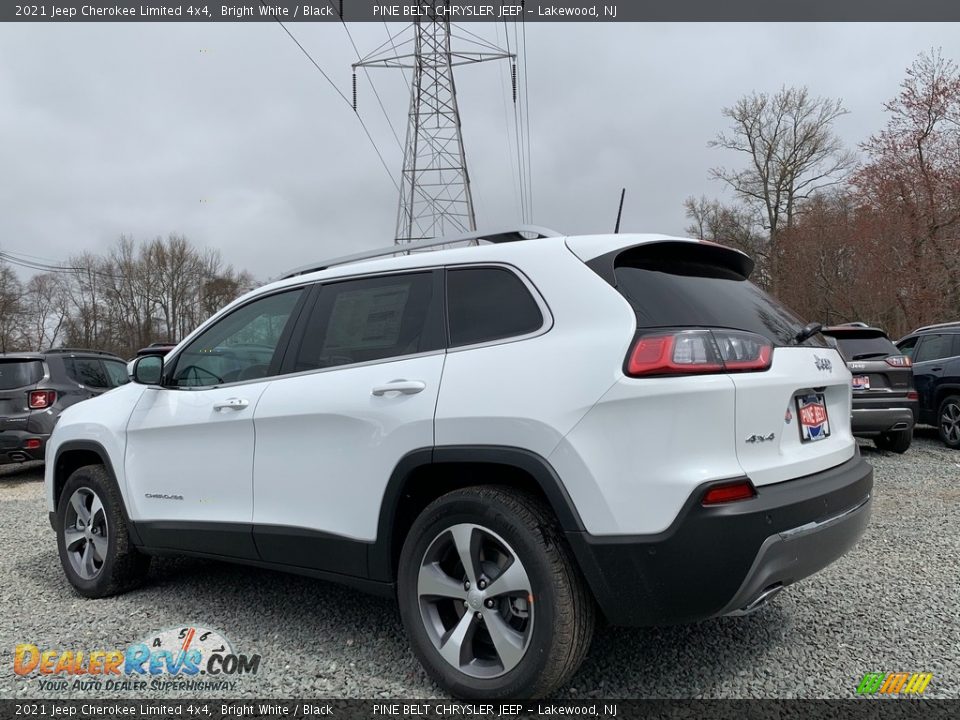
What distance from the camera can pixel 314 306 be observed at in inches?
134

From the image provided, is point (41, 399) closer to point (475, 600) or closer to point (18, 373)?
point (18, 373)

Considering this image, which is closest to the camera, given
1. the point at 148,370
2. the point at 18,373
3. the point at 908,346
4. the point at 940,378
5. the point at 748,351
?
the point at 748,351

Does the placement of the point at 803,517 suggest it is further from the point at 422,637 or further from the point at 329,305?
the point at 329,305

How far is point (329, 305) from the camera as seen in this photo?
3.34 metres

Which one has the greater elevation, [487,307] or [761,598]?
[487,307]

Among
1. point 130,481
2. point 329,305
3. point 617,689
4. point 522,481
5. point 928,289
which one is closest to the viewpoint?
point 522,481

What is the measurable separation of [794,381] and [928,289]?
23480mm

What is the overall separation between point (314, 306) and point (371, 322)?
428 mm

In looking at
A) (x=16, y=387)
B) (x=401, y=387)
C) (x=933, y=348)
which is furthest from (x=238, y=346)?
(x=933, y=348)

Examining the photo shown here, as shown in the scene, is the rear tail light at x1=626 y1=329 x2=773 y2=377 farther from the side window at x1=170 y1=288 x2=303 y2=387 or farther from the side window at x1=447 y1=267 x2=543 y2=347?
the side window at x1=170 y1=288 x2=303 y2=387

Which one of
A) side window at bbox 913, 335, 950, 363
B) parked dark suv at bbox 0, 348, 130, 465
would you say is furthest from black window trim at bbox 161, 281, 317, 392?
side window at bbox 913, 335, 950, 363

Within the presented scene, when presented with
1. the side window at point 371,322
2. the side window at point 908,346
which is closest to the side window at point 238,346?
the side window at point 371,322

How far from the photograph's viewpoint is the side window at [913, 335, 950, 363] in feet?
31.2

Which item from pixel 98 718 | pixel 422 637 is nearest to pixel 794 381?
pixel 422 637
